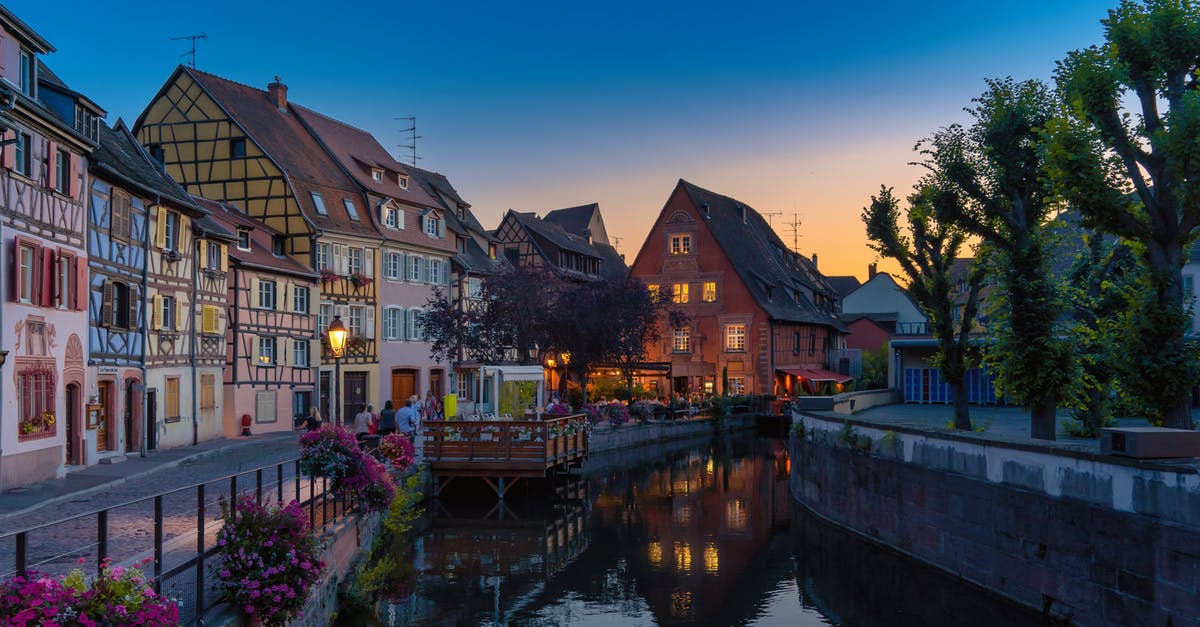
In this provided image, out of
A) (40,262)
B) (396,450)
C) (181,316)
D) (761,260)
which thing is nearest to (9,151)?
(40,262)

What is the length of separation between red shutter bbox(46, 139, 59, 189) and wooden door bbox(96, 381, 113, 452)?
6.26 meters

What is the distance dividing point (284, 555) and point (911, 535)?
1221 cm

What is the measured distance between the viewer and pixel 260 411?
37281mm

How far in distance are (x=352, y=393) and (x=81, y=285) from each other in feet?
67.3

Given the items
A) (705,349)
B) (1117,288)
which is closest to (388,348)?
(705,349)

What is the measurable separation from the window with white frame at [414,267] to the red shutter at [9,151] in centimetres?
2731

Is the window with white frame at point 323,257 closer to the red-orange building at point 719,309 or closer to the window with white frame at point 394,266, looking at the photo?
the window with white frame at point 394,266

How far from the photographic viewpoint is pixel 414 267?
48.0 m

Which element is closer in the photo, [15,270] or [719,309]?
[15,270]

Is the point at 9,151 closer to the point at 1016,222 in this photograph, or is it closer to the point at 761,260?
the point at 1016,222

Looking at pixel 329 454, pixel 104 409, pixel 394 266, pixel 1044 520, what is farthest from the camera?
pixel 394 266

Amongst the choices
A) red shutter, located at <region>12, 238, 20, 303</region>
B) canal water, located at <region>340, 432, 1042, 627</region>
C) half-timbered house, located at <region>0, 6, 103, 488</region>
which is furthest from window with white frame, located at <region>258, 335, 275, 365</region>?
red shutter, located at <region>12, 238, 20, 303</region>

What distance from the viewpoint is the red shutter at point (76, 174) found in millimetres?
23083

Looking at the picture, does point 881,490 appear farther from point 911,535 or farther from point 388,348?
point 388,348
